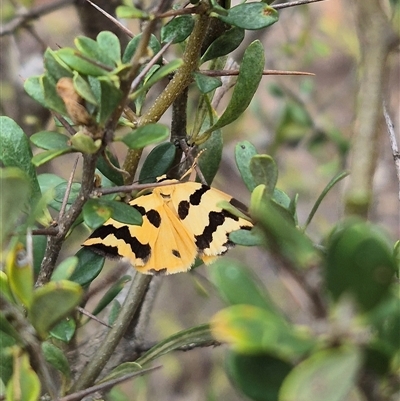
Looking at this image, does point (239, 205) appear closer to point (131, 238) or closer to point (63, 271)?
point (131, 238)

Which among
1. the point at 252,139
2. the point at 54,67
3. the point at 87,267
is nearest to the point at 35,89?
the point at 54,67

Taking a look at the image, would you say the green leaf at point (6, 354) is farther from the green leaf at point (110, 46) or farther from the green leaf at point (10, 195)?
the green leaf at point (110, 46)

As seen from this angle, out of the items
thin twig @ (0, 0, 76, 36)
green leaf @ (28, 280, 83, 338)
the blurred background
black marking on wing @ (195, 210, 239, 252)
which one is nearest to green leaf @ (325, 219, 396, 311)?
green leaf @ (28, 280, 83, 338)

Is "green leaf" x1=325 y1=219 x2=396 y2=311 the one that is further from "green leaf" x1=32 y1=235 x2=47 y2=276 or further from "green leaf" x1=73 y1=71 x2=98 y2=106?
"green leaf" x1=32 y1=235 x2=47 y2=276

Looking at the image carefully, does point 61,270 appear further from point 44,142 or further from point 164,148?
point 164,148

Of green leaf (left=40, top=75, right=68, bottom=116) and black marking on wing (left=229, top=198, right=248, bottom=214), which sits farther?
black marking on wing (left=229, top=198, right=248, bottom=214)

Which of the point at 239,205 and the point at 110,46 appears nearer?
the point at 110,46

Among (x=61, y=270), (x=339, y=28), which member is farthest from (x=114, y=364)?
(x=339, y=28)
